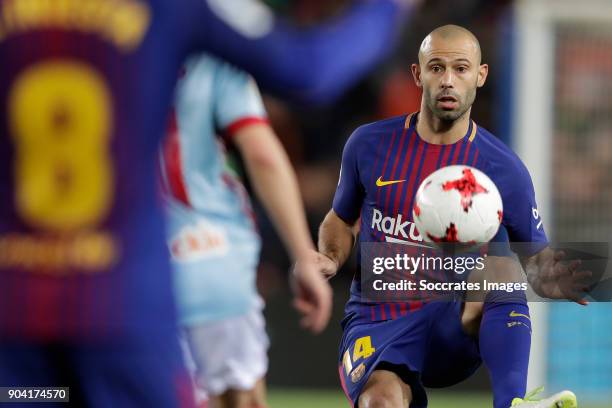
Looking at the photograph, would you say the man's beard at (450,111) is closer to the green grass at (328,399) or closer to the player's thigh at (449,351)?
the player's thigh at (449,351)

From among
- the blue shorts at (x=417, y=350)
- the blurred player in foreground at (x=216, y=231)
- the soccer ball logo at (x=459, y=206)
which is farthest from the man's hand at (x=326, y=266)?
the blurred player in foreground at (x=216, y=231)

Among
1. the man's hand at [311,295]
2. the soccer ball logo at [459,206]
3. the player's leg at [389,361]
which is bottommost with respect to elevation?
the player's leg at [389,361]

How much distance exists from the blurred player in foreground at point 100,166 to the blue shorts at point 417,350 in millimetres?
1587

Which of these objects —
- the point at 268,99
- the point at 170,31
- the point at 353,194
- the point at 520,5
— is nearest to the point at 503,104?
the point at 520,5

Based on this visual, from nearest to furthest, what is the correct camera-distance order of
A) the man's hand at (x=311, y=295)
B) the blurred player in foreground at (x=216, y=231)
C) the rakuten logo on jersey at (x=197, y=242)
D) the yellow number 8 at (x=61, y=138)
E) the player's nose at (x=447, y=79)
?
the yellow number 8 at (x=61, y=138)
the man's hand at (x=311, y=295)
the player's nose at (x=447, y=79)
the blurred player in foreground at (x=216, y=231)
the rakuten logo on jersey at (x=197, y=242)

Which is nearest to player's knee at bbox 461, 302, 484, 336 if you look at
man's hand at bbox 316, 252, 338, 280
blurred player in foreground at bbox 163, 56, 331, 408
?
man's hand at bbox 316, 252, 338, 280

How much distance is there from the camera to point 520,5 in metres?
8.07

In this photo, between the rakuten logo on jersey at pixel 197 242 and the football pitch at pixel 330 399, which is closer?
the rakuten logo on jersey at pixel 197 242

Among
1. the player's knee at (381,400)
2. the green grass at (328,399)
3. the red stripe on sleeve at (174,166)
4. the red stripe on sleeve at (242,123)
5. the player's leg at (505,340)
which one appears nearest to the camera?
the player's leg at (505,340)

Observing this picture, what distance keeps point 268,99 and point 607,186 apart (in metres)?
2.42

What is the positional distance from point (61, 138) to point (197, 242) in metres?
2.28

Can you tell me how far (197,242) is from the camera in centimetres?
446

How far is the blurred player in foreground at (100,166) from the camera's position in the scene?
7.19ft

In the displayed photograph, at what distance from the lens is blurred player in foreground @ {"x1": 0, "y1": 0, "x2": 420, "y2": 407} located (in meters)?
2.19
